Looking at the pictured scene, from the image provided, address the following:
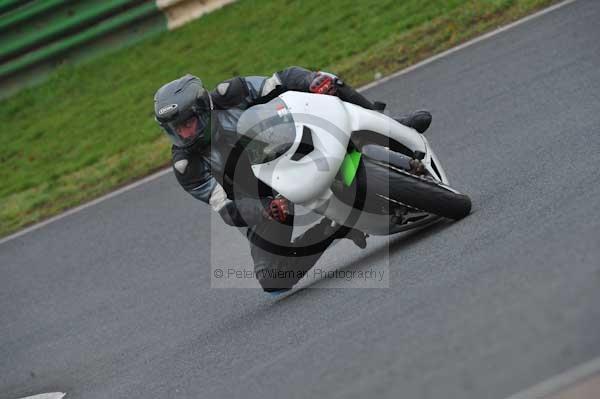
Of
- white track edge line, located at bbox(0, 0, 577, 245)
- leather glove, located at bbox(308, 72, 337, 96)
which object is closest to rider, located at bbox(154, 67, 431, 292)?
leather glove, located at bbox(308, 72, 337, 96)

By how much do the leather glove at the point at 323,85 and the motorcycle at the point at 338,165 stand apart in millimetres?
103

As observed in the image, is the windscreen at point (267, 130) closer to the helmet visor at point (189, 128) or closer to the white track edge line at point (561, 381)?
the helmet visor at point (189, 128)

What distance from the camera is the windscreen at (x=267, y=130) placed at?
583 centimetres

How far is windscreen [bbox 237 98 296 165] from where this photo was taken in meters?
5.83

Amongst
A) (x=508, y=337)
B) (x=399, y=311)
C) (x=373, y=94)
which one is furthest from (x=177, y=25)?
(x=508, y=337)

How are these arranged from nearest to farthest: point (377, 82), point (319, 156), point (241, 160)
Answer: point (319, 156), point (241, 160), point (377, 82)

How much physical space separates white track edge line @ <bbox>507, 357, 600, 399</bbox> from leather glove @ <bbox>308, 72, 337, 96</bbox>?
9.28 ft

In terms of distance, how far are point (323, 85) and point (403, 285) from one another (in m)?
1.28

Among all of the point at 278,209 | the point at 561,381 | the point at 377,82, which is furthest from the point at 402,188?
the point at 377,82

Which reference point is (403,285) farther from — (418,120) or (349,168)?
(418,120)

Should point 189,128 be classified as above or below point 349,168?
above

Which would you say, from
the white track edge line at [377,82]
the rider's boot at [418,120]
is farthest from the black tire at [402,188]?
the white track edge line at [377,82]

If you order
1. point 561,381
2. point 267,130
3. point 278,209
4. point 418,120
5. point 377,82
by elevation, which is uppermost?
point 267,130

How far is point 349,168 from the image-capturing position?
5898mm
